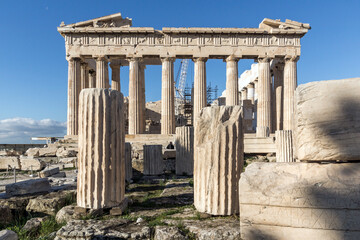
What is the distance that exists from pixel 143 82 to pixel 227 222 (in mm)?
18580

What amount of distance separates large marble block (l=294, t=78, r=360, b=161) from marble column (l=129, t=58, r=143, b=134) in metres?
17.1

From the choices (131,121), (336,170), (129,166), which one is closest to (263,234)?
(336,170)

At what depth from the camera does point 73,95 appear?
18.7 m

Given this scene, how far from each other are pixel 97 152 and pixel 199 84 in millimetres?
15193

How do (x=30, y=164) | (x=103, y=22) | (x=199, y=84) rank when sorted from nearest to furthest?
(x=30, y=164) → (x=199, y=84) → (x=103, y=22)

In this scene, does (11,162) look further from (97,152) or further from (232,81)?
(232,81)

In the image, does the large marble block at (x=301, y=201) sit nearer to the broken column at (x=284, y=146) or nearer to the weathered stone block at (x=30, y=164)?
the broken column at (x=284, y=146)

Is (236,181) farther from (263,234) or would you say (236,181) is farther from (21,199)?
(21,199)

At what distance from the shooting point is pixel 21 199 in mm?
5484

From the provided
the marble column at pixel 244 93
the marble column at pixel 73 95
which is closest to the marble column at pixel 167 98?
the marble column at pixel 73 95

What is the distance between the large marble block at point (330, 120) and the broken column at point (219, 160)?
1900mm

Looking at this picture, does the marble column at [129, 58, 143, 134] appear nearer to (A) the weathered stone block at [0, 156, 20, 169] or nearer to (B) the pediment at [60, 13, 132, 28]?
(B) the pediment at [60, 13, 132, 28]

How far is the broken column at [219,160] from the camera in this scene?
4.14 m

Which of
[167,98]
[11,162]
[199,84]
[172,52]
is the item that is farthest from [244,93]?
[11,162]
